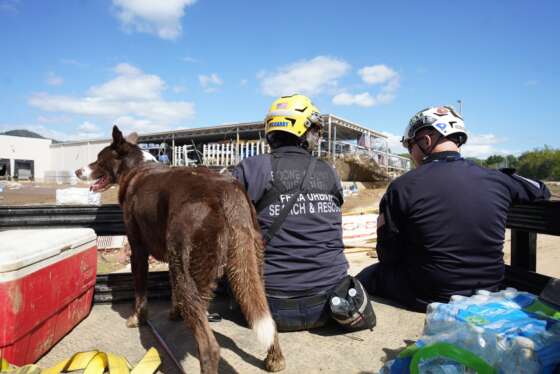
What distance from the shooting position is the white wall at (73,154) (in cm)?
3850

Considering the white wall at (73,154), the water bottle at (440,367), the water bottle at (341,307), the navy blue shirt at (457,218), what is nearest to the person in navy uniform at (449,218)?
the navy blue shirt at (457,218)

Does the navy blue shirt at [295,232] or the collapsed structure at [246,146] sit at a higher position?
the collapsed structure at [246,146]

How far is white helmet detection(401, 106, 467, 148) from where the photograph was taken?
10.1 ft

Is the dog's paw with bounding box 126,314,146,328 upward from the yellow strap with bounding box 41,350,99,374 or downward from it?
downward

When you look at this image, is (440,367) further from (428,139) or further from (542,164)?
(542,164)

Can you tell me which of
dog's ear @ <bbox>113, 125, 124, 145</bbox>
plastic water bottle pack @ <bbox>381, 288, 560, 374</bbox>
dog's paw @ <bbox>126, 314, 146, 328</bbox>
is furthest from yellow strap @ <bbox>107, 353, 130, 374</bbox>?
dog's ear @ <bbox>113, 125, 124, 145</bbox>

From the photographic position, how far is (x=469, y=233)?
8.80ft

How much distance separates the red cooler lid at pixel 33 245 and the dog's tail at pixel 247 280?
1231mm

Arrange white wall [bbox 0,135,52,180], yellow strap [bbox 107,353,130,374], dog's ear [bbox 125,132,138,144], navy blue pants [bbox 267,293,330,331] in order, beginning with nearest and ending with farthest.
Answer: yellow strap [bbox 107,353,130,374], navy blue pants [bbox 267,293,330,331], dog's ear [bbox 125,132,138,144], white wall [bbox 0,135,52,180]

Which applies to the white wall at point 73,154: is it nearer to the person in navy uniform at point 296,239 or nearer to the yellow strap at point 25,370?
the person in navy uniform at point 296,239

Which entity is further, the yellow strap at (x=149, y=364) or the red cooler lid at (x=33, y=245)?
the yellow strap at (x=149, y=364)

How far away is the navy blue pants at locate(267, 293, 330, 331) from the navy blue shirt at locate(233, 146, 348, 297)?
5cm

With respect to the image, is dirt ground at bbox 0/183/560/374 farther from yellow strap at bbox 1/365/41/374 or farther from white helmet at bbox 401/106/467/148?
white helmet at bbox 401/106/467/148

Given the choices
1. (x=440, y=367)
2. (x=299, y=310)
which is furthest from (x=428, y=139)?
(x=440, y=367)
